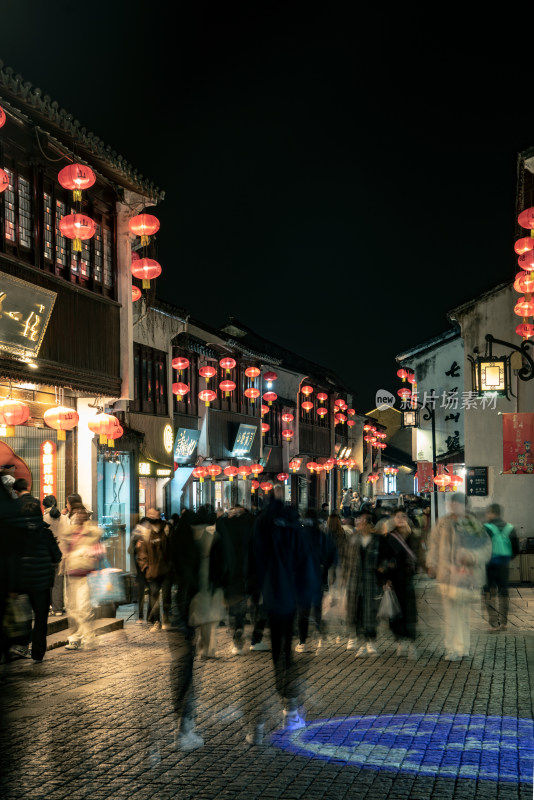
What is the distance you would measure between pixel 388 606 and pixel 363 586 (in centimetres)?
49

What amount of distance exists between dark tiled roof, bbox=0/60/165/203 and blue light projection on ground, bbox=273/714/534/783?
1044 centimetres

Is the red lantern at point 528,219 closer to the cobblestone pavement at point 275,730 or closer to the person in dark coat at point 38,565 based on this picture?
the cobblestone pavement at point 275,730

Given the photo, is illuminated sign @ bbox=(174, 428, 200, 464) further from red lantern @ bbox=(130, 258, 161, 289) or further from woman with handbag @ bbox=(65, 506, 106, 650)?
woman with handbag @ bbox=(65, 506, 106, 650)

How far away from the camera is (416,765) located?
22.5 ft

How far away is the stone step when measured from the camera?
13.1 meters

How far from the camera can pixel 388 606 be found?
41.0 ft

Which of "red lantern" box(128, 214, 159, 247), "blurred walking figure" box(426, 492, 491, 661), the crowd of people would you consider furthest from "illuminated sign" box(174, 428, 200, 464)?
"blurred walking figure" box(426, 492, 491, 661)

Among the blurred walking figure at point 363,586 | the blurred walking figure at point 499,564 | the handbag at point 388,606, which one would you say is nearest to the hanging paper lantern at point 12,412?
the blurred walking figure at point 363,586

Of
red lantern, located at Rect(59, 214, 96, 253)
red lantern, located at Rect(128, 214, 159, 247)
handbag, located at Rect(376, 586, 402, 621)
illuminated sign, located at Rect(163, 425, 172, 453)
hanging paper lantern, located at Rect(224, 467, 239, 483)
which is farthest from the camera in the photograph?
hanging paper lantern, located at Rect(224, 467, 239, 483)

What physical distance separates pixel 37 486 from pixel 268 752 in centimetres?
1064

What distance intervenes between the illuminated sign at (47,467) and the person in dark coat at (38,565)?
220 inches

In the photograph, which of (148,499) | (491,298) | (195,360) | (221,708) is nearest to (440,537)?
(221,708)

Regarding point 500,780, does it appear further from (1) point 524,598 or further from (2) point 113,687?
(1) point 524,598

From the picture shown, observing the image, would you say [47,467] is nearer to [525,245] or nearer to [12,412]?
[12,412]
